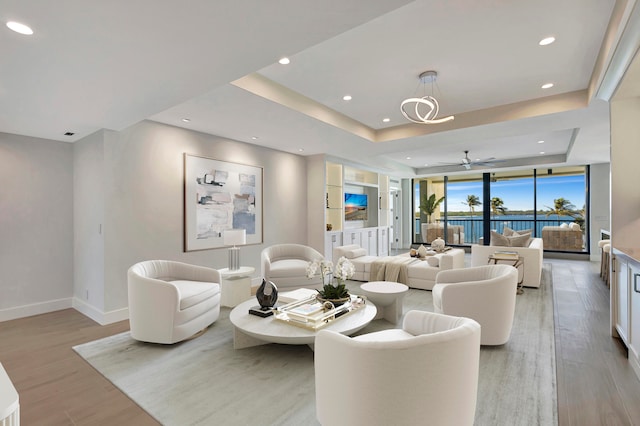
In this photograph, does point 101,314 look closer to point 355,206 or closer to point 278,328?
point 278,328

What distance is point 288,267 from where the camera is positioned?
15.7 ft

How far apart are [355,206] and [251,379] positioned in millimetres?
6425

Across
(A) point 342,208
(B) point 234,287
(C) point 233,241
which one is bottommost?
(B) point 234,287

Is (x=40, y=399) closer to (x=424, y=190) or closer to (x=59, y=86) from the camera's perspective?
(x=59, y=86)

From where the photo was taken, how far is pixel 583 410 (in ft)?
6.90

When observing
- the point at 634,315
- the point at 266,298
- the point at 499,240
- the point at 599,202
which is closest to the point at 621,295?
the point at 634,315

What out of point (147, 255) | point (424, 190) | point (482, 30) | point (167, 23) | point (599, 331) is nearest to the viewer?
point (167, 23)

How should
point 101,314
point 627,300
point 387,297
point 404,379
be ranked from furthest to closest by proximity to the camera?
point 101,314 → point 387,297 → point 627,300 → point 404,379

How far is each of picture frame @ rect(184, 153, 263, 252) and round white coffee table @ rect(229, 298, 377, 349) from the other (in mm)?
1938

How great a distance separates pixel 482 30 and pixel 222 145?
3965 mm

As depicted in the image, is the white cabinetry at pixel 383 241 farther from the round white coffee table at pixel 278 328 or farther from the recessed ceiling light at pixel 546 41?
the recessed ceiling light at pixel 546 41

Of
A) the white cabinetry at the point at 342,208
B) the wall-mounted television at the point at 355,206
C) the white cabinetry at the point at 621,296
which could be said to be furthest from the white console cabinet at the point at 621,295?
the wall-mounted television at the point at 355,206

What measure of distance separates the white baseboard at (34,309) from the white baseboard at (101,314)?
0.34 metres

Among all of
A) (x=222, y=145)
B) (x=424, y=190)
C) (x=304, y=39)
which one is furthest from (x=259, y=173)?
(x=424, y=190)
